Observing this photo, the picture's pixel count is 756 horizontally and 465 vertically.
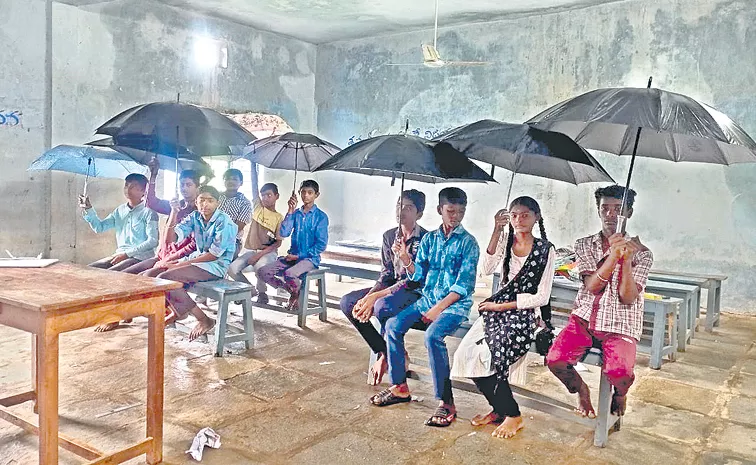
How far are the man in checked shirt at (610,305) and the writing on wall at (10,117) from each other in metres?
6.07

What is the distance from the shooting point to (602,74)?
761 cm

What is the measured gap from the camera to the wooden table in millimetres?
2402

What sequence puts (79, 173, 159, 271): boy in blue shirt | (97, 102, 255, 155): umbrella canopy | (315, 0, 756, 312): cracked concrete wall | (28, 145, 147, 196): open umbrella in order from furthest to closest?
(315, 0, 756, 312): cracked concrete wall < (28, 145, 147, 196): open umbrella < (79, 173, 159, 271): boy in blue shirt < (97, 102, 255, 155): umbrella canopy

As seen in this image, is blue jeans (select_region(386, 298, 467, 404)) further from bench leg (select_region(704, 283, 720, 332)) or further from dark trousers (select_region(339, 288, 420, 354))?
bench leg (select_region(704, 283, 720, 332))

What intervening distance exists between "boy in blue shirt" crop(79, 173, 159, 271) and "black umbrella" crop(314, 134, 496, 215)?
2.41 meters

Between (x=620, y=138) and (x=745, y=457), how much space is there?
189cm

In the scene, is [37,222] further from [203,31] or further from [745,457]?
[745,457]

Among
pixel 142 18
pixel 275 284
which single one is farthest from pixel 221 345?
pixel 142 18

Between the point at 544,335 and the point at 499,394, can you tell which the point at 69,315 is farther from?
the point at 544,335

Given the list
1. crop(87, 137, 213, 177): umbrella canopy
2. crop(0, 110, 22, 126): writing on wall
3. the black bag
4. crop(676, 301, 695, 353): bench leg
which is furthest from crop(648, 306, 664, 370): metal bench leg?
crop(0, 110, 22, 126): writing on wall

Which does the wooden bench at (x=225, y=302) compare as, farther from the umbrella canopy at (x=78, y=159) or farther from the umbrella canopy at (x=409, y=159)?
the umbrella canopy at (x=78, y=159)

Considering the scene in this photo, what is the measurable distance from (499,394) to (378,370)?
96cm

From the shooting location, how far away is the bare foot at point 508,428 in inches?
131

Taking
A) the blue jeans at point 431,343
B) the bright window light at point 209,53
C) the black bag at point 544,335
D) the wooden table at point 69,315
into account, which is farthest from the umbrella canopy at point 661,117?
the bright window light at point 209,53
